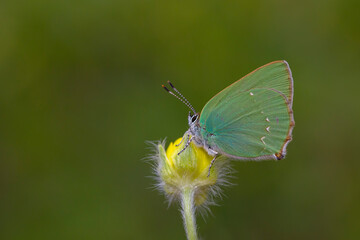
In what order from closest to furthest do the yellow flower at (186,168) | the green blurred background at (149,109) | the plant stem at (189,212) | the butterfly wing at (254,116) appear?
the plant stem at (189,212) < the butterfly wing at (254,116) < the yellow flower at (186,168) < the green blurred background at (149,109)

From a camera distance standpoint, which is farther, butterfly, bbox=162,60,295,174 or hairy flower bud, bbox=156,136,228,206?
hairy flower bud, bbox=156,136,228,206

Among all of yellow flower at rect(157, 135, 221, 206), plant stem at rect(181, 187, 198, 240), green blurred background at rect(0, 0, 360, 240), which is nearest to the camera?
plant stem at rect(181, 187, 198, 240)

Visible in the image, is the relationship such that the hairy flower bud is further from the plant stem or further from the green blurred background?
the green blurred background

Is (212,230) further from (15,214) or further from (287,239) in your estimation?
(15,214)

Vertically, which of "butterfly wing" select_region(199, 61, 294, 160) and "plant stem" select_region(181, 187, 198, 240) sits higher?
"butterfly wing" select_region(199, 61, 294, 160)

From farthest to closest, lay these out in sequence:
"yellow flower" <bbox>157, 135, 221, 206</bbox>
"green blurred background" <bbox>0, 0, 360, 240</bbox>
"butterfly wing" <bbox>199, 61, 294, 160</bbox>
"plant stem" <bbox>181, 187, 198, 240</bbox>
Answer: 1. "green blurred background" <bbox>0, 0, 360, 240</bbox>
2. "yellow flower" <bbox>157, 135, 221, 206</bbox>
3. "butterfly wing" <bbox>199, 61, 294, 160</bbox>
4. "plant stem" <bbox>181, 187, 198, 240</bbox>

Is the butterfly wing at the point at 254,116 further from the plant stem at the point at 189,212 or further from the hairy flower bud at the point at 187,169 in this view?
the plant stem at the point at 189,212

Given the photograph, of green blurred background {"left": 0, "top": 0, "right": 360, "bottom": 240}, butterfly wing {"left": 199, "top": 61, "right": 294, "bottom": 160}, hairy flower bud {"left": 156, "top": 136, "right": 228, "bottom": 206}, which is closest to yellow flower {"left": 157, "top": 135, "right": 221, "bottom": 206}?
hairy flower bud {"left": 156, "top": 136, "right": 228, "bottom": 206}

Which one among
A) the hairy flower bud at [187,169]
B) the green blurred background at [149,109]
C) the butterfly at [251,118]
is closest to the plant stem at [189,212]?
the hairy flower bud at [187,169]
